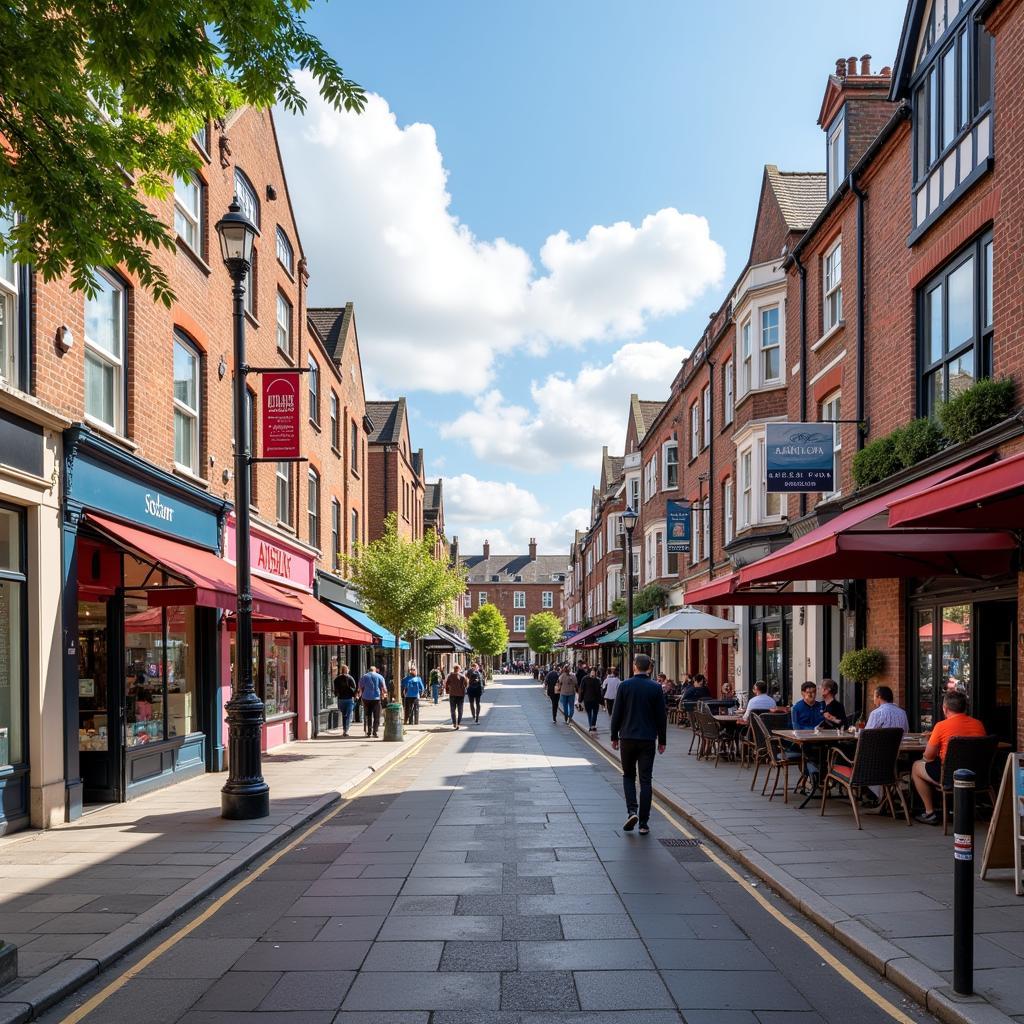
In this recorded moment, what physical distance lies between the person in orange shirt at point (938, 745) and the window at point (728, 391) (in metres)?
16.4

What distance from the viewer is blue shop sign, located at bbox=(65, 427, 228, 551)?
456 inches

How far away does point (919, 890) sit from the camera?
759cm

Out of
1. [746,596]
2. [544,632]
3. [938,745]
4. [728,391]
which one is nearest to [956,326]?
[938,745]

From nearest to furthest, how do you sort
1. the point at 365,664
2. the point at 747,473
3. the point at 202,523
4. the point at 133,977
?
the point at 133,977
the point at 202,523
the point at 747,473
the point at 365,664

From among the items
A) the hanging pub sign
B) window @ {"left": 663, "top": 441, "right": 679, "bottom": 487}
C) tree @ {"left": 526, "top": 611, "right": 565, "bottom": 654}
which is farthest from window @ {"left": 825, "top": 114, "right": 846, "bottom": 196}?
tree @ {"left": 526, "top": 611, "right": 565, "bottom": 654}

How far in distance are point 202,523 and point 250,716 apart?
556 cm

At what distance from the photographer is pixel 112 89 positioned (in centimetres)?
729

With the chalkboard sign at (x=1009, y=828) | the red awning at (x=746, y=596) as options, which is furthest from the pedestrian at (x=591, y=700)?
the chalkboard sign at (x=1009, y=828)

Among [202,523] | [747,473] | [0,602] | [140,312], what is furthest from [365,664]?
[0,602]

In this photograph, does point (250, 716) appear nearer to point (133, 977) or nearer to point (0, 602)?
point (0, 602)

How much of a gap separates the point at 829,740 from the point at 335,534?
64.5 feet

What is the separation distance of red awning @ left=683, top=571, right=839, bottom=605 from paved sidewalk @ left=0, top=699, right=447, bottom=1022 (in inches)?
264

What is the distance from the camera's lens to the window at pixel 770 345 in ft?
76.1

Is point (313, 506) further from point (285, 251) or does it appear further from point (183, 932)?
point (183, 932)
